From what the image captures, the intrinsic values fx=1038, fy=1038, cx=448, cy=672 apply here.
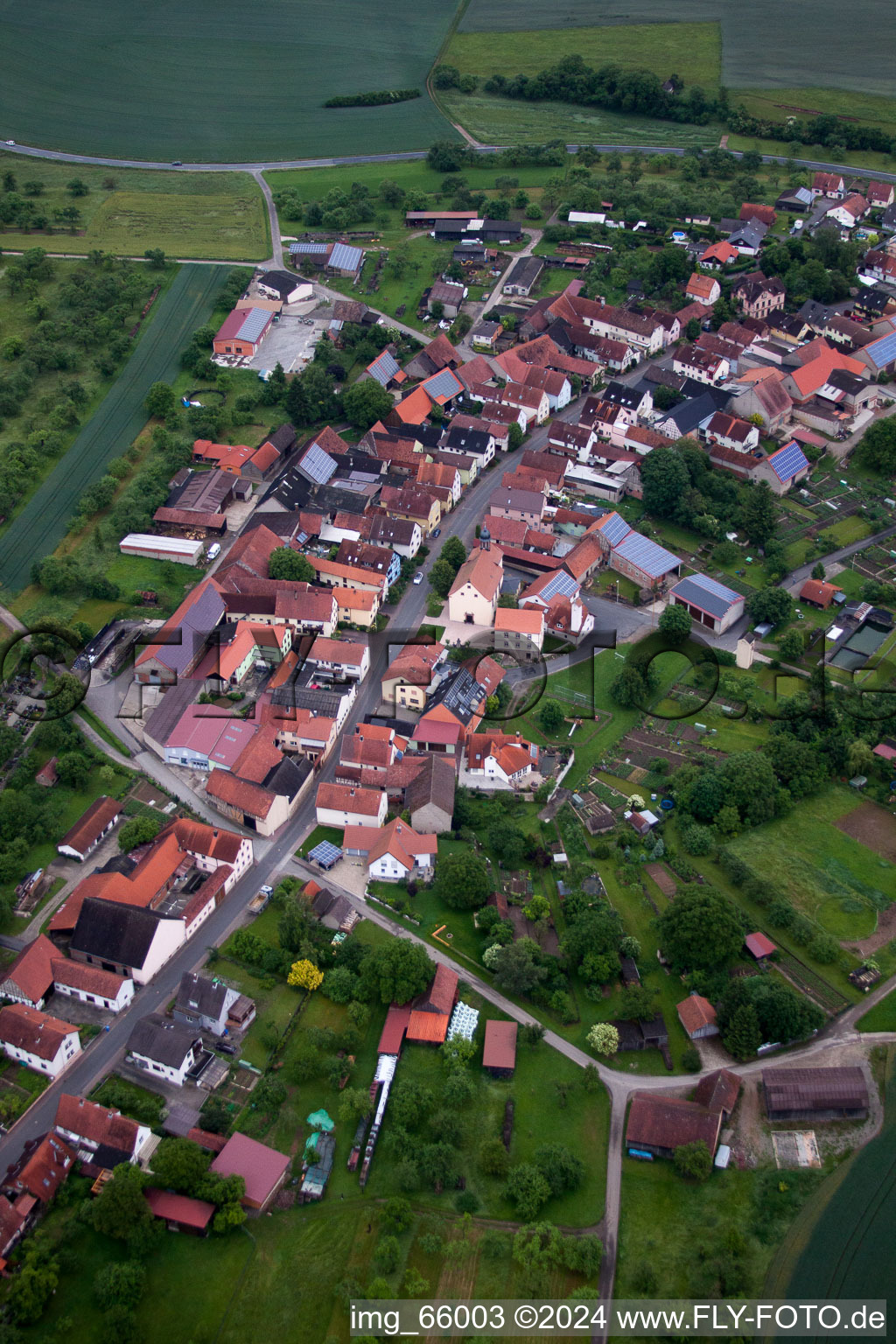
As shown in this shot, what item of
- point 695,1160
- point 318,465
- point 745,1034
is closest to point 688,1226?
point 695,1160

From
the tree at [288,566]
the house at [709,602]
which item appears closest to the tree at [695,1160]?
the house at [709,602]

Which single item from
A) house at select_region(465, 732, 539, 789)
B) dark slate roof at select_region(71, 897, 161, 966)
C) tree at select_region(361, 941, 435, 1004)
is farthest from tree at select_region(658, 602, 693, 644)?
dark slate roof at select_region(71, 897, 161, 966)

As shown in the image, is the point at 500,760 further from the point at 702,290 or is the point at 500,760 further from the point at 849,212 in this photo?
the point at 849,212

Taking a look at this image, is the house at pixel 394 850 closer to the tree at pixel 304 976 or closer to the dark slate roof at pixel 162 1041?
the tree at pixel 304 976

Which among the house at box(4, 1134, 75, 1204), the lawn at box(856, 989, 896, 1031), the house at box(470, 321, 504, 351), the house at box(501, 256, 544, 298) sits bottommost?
the lawn at box(856, 989, 896, 1031)

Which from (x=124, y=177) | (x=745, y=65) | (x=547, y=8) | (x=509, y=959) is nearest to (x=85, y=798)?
(x=509, y=959)

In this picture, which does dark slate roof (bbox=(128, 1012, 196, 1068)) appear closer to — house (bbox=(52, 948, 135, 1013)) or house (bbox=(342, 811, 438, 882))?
house (bbox=(52, 948, 135, 1013))
